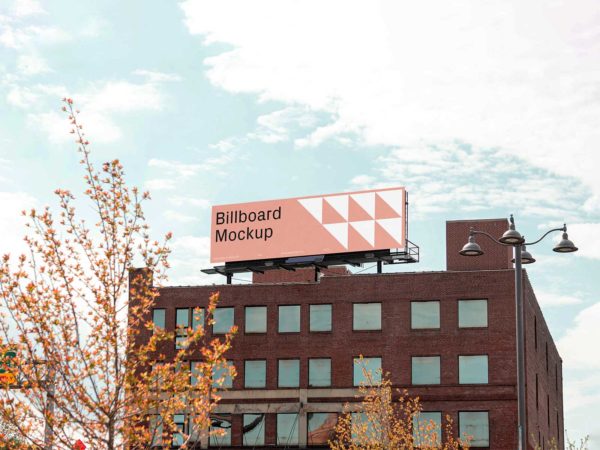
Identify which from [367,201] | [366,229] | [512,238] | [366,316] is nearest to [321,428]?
[366,316]

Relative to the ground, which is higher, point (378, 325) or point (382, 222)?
point (382, 222)

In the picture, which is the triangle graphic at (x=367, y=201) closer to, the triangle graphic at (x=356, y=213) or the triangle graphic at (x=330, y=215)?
the triangle graphic at (x=356, y=213)

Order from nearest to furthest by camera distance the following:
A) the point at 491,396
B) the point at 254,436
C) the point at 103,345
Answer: the point at 103,345 < the point at 491,396 < the point at 254,436

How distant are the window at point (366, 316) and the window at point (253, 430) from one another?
9389mm

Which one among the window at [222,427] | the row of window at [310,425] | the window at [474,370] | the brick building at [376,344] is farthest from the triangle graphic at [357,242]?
the window at [222,427]

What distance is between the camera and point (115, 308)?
2162 centimetres

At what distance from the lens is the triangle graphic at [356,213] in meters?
73.6

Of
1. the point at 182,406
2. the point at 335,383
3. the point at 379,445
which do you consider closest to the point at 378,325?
the point at 335,383

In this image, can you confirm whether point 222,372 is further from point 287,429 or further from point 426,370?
point 426,370

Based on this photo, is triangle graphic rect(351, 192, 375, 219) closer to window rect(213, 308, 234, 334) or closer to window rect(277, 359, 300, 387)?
window rect(277, 359, 300, 387)

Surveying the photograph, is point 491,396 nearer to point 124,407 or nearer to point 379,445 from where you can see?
point 379,445

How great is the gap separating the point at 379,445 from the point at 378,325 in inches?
785

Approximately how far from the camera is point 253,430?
72812mm

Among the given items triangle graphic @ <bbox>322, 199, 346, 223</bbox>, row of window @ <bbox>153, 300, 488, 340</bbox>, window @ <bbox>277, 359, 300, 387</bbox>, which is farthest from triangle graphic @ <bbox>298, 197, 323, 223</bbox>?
window @ <bbox>277, 359, 300, 387</bbox>
